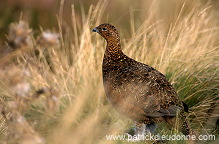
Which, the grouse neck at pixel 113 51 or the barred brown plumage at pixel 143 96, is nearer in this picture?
the barred brown plumage at pixel 143 96

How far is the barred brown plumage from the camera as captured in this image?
3.25 meters

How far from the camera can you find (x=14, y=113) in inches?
92.0

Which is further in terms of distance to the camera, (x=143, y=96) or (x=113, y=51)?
(x=113, y=51)

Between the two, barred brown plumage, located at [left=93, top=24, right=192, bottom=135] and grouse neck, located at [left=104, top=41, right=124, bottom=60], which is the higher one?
grouse neck, located at [left=104, top=41, right=124, bottom=60]

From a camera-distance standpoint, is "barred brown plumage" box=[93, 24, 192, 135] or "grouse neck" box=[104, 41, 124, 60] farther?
"grouse neck" box=[104, 41, 124, 60]

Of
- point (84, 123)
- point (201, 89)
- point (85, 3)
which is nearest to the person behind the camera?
point (84, 123)

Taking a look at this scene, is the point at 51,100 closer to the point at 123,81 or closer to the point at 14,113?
the point at 14,113

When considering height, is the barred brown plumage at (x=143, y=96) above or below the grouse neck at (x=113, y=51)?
below

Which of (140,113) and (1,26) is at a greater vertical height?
(1,26)

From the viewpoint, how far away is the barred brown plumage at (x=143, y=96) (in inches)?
128

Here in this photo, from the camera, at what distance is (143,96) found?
328cm

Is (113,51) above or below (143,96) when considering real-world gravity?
above

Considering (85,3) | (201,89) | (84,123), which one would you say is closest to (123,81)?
(84,123)

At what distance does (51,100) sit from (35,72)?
8.41ft
